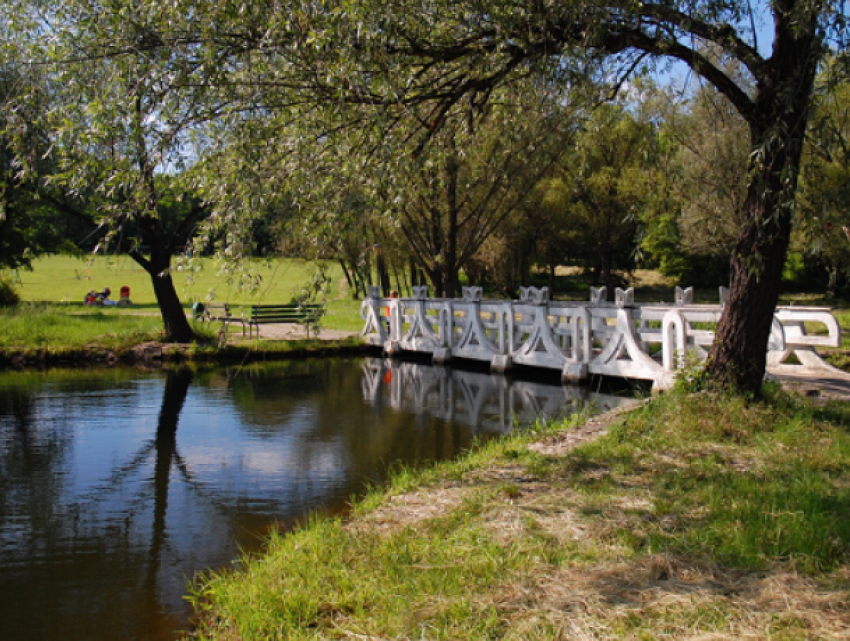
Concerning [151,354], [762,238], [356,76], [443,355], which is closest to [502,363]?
[443,355]

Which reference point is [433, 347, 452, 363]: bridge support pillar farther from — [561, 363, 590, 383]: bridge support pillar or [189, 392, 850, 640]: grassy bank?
[189, 392, 850, 640]: grassy bank

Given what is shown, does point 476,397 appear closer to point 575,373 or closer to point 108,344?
point 575,373

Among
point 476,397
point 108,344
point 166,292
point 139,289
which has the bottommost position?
point 476,397

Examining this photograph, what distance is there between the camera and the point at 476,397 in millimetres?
14938

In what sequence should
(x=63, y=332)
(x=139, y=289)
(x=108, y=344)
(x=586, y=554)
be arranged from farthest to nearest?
(x=139, y=289), (x=63, y=332), (x=108, y=344), (x=586, y=554)

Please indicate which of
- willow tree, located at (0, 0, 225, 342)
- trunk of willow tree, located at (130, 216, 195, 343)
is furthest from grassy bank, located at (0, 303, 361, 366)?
willow tree, located at (0, 0, 225, 342)

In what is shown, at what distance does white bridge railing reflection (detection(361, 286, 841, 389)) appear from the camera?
489 inches

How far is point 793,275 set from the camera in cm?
4466

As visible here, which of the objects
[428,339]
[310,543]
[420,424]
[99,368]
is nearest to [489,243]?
[428,339]

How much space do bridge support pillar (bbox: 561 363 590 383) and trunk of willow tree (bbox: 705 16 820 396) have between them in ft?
23.5

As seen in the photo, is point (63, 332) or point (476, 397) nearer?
point (476, 397)

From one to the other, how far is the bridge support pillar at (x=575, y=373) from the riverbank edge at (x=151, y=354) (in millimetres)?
7677

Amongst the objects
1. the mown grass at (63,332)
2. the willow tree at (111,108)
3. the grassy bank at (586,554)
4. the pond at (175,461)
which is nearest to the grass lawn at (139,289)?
the mown grass at (63,332)

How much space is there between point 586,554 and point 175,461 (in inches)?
266
